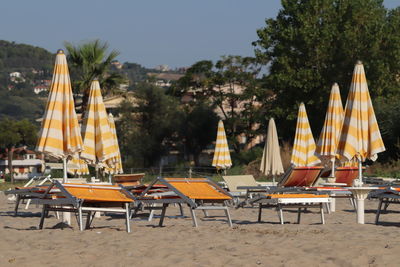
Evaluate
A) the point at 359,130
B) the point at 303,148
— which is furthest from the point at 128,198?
the point at 303,148

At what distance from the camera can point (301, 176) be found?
15203 mm

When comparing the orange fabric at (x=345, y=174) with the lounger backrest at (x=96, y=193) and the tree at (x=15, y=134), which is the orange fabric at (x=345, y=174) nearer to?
the lounger backrest at (x=96, y=193)

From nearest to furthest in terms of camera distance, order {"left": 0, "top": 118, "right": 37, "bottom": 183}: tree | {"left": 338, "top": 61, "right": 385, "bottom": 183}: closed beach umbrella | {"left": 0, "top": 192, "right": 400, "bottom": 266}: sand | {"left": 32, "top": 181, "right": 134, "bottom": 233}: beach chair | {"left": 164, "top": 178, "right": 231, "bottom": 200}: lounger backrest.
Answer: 1. {"left": 0, "top": 192, "right": 400, "bottom": 266}: sand
2. {"left": 32, "top": 181, "right": 134, "bottom": 233}: beach chair
3. {"left": 164, "top": 178, "right": 231, "bottom": 200}: lounger backrest
4. {"left": 338, "top": 61, "right": 385, "bottom": 183}: closed beach umbrella
5. {"left": 0, "top": 118, "right": 37, "bottom": 183}: tree

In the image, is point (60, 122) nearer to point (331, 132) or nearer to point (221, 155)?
point (331, 132)

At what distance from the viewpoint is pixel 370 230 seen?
10820 mm

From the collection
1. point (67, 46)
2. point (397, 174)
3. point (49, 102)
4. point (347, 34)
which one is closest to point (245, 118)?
point (347, 34)

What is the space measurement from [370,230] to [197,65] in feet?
149

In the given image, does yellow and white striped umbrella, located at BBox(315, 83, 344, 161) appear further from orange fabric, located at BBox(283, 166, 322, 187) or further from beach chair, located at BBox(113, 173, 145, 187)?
beach chair, located at BBox(113, 173, 145, 187)

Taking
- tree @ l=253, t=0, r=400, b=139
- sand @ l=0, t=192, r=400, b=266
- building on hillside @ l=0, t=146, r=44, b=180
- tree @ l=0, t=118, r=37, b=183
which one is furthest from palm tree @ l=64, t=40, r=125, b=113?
building on hillside @ l=0, t=146, r=44, b=180

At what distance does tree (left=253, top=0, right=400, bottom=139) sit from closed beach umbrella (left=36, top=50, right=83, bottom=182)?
28.2 m

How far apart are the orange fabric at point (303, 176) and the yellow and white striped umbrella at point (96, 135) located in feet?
10.9

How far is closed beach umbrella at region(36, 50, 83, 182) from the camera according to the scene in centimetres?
1235

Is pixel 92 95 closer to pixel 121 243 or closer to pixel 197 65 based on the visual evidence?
pixel 121 243

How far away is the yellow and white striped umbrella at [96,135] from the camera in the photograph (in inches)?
596
